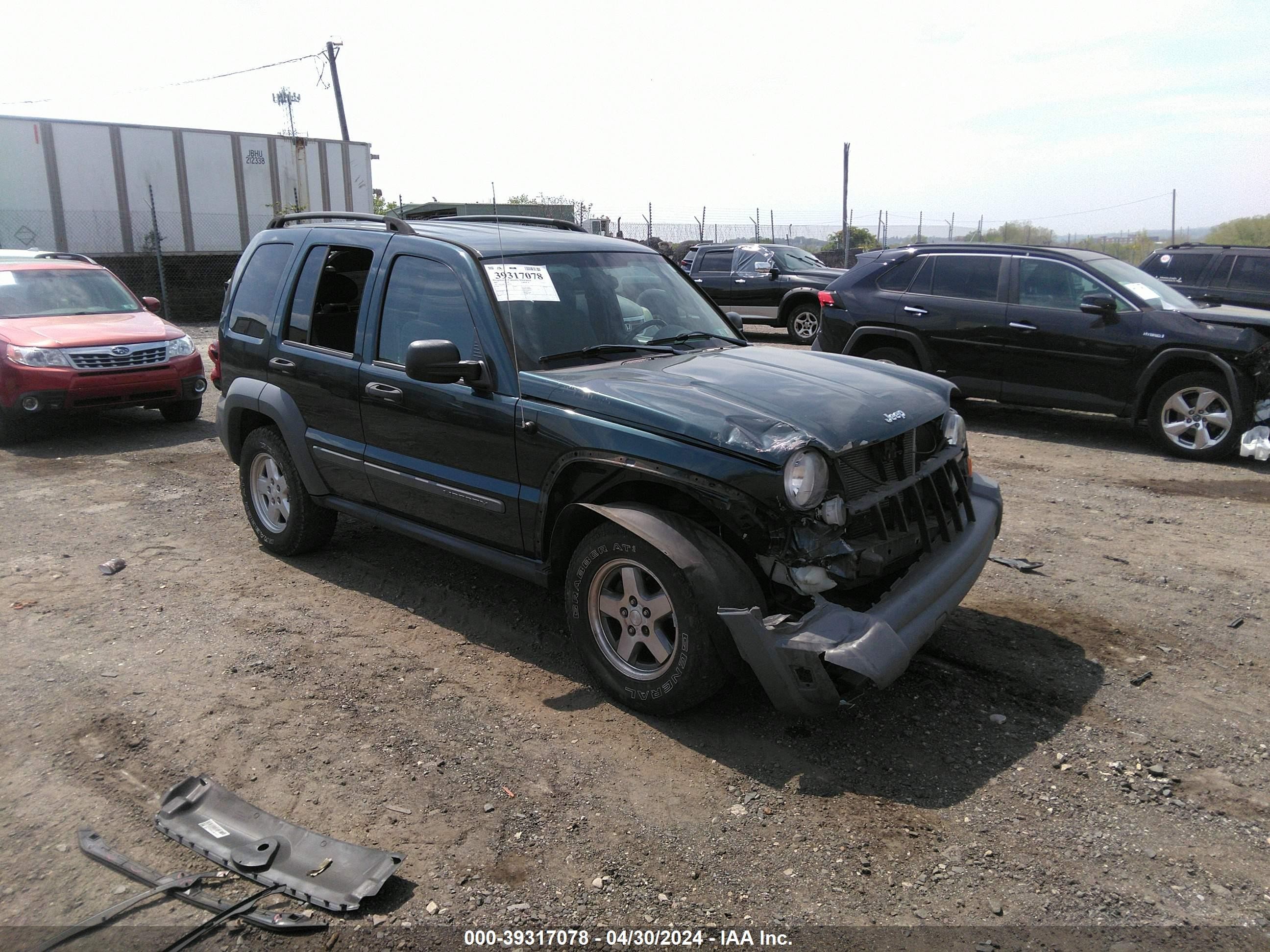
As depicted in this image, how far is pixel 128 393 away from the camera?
927 cm

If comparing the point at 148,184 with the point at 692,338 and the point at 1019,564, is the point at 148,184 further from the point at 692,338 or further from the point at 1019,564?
the point at 1019,564

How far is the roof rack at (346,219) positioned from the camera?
4910 mm

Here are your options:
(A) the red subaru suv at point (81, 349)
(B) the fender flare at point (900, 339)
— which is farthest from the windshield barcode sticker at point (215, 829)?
(B) the fender flare at point (900, 339)

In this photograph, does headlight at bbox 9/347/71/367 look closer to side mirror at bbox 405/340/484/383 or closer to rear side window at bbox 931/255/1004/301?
side mirror at bbox 405/340/484/383

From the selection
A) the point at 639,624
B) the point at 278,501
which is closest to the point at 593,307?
the point at 639,624

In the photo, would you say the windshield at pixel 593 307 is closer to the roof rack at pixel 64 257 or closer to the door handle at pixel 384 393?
the door handle at pixel 384 393

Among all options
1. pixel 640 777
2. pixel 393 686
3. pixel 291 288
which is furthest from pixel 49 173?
pixel 640 777

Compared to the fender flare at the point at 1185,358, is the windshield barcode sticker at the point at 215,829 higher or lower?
lower

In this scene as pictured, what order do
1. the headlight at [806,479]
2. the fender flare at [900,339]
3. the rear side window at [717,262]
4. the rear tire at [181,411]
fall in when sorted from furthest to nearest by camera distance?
1. the rear side window at [717,262]
2. the rear tire at [181,411]
3. the fender flare at [900,339]
4. the headlight at [806,479]

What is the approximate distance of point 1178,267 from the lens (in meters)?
12.1

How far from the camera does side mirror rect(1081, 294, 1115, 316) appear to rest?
27.8ft

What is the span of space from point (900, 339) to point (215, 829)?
8.21 meters

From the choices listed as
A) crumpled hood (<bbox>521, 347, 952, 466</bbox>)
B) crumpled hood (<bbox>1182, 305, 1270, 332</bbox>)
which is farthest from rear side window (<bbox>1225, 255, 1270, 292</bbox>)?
crumpled hood (<bbox>521, 347, 952, 466</bbox>)

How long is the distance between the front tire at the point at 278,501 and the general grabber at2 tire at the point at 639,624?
7.65 feet
